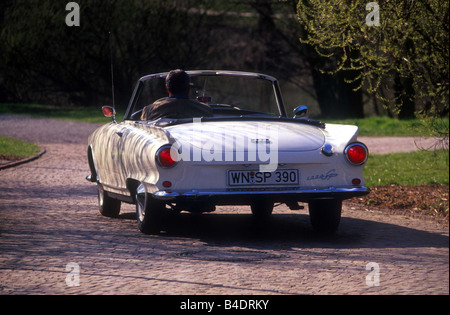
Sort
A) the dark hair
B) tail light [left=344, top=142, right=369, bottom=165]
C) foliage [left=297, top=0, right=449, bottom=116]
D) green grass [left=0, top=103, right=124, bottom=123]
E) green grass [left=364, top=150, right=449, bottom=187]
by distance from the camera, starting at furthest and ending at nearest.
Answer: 1. green grass [left=0, top=103, right=124, bottom=123]
2. green grass [left=364, top=150, right=449, bottom=187]
3. foliage [left=297, top=0, right=449, bottom=116]
4. the dark hair
5. tail light [left=344, top=142, right=369, bottom=165]

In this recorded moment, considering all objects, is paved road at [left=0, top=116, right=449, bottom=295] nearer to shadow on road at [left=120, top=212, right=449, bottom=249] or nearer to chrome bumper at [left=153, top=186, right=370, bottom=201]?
shadow on road at [left=120, top=212, right=449, bottom=249]

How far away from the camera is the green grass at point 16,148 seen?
61.4ft

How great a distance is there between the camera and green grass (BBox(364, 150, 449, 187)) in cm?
1302

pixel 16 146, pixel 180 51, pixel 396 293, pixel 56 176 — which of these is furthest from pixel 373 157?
pixel 180 51

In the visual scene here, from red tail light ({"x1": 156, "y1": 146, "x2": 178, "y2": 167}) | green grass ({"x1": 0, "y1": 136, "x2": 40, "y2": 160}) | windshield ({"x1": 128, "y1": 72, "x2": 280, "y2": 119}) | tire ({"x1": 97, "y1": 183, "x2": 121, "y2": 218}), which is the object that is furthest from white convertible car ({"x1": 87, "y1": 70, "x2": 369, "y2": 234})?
green grass ({"x1": 0, "y1": 136, "x2": 40, "y2": 160})

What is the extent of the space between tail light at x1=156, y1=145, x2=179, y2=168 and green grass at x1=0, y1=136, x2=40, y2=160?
432 inches

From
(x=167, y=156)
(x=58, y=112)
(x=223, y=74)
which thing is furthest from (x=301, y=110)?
(x=58, y=112)

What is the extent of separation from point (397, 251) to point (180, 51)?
3678cm

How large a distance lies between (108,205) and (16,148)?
36.8ft

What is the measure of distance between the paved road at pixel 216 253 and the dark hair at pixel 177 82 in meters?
1.41

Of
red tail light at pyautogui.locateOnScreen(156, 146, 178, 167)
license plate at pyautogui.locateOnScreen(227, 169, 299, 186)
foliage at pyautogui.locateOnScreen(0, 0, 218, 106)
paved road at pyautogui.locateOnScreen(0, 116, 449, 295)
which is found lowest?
paved road at pyautogui.locateOnScreen(0, 116, 449, 295)

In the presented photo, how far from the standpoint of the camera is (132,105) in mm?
9781

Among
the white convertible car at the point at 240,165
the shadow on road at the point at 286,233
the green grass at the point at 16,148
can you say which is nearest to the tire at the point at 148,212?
the white convertible car at the point at 240,165

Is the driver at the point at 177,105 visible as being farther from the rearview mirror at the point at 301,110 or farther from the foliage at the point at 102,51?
the foliage at the point at 102,51
